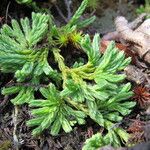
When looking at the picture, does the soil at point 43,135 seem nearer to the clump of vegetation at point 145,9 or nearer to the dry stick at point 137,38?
the dry stick at point 137,38

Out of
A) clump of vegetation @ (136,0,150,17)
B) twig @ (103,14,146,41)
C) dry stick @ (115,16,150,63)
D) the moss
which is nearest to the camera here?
the moss

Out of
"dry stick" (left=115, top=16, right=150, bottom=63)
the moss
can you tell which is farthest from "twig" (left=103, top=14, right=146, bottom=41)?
the moss

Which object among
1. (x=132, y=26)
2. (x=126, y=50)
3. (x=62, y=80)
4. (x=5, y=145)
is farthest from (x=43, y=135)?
(x=132, y=26)

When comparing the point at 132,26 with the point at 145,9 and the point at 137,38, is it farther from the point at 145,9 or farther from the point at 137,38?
the point at 145,9

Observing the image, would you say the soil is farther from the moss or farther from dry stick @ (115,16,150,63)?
dry stick @ (115,16,150,63)

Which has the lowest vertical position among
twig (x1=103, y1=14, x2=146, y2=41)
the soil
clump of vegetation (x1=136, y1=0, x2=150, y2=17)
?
the soil

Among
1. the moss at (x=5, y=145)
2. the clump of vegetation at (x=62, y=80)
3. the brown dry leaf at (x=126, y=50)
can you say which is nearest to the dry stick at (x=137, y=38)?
the brown dry leaf at (x=126, y=50)

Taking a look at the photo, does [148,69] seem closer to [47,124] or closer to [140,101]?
[140,101]

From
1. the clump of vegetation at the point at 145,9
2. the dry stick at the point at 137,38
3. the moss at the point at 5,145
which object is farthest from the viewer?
the clump of vegetation at the point at 145,9
